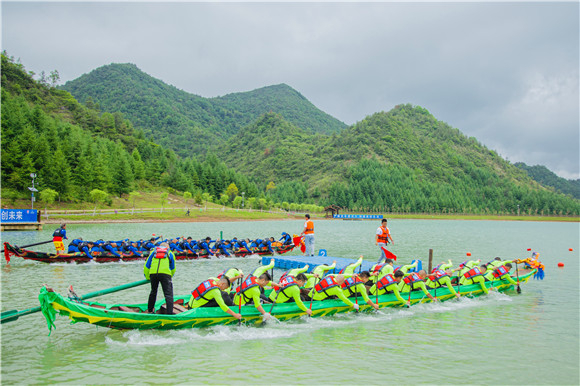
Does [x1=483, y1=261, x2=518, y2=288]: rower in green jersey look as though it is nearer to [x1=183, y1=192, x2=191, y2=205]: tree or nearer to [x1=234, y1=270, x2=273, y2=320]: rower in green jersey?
[x1=234, y1=270, x2=273, y2=320]: rower in green jersey

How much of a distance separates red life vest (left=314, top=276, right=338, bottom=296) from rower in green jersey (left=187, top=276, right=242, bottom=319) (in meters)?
3.31

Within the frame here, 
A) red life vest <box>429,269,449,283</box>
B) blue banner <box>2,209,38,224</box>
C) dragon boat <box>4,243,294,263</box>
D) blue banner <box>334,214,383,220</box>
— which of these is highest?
blue banner <box>2,209,38,224</box>

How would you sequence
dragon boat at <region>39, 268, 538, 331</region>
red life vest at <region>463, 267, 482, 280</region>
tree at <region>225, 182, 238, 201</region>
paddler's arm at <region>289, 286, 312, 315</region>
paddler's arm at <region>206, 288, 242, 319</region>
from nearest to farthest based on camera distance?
dragon boat at <region>39, 268, 538, 331</region> < paddler's arm at <region>206, 288, 242, 319</region> < paddler's arm at <region>289, 286, 312, 315</region> < red life vest at <region>463, 267, 482, 280</region> < tree at <region>225, 182, 238, 201</region>

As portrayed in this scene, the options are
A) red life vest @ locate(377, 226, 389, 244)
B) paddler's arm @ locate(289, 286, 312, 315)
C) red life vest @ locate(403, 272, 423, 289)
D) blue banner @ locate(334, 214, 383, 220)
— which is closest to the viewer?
paddler's arm @ locate(289, 286, 312, 315)

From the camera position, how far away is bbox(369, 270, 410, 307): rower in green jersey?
14.7 m

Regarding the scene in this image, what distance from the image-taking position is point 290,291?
42.1 feet

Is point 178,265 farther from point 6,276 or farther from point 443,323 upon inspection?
point 443,323

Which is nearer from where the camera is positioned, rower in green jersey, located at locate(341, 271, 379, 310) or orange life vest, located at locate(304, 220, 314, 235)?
rower in green jersey, located at locate(341, 271, 379, 310)

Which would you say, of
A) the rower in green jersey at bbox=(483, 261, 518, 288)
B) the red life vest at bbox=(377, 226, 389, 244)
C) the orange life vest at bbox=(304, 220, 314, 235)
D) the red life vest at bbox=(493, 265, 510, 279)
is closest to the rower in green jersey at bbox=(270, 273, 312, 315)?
the red life vest at bbox=(377, 226, 389, 244)

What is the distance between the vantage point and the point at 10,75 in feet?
417

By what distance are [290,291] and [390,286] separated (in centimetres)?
431

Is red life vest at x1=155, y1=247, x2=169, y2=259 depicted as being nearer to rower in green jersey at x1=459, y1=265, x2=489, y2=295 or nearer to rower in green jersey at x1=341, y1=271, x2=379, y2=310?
rower in green jersey at x1=341, y1=271, x2=379, y2=310

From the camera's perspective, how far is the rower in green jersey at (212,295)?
37.6 ft

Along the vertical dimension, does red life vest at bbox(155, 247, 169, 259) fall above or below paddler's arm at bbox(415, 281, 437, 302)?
above
